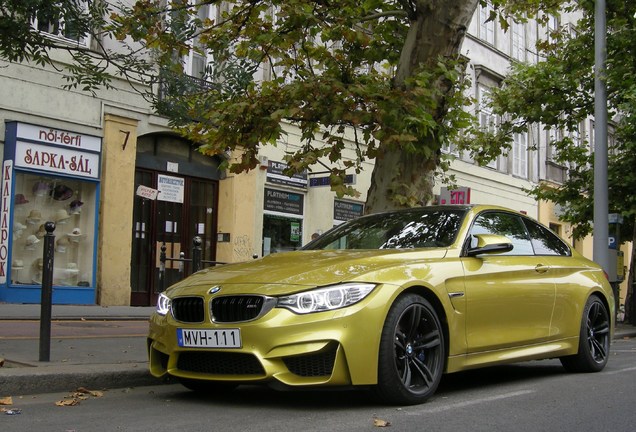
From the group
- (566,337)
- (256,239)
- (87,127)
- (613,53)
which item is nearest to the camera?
(566,337)

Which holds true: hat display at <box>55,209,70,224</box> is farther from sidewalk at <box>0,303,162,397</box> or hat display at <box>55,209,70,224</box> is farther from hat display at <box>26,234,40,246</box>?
sidewalk at <box>0,303,162,397</box>

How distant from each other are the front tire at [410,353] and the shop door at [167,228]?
12.1m

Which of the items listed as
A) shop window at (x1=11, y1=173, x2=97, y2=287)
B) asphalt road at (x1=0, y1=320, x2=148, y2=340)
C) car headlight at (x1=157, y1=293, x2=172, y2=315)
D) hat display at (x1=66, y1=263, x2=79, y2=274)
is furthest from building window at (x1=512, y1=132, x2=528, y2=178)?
car headlight at (x1=157, y1=293, x2=172, y2=315)

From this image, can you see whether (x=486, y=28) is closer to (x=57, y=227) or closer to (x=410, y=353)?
(x=57, y=227)

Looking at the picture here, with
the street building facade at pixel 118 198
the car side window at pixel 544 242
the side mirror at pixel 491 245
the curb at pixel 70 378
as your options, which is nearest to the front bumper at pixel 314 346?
the side mirror at pixel 491 245

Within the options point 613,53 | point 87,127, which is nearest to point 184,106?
point 87,127

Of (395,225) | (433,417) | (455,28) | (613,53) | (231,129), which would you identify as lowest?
(433,417)

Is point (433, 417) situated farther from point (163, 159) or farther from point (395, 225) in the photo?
point (163, 159)

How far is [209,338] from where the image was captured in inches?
207

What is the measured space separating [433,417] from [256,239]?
14.9 metres

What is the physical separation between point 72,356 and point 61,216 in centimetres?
921

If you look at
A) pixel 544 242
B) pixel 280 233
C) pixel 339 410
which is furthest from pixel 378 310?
pixel 280 233

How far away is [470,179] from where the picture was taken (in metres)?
27.7

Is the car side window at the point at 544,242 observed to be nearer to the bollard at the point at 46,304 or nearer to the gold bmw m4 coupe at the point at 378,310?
the gold bmw m4 coupe at the point at 378,310
